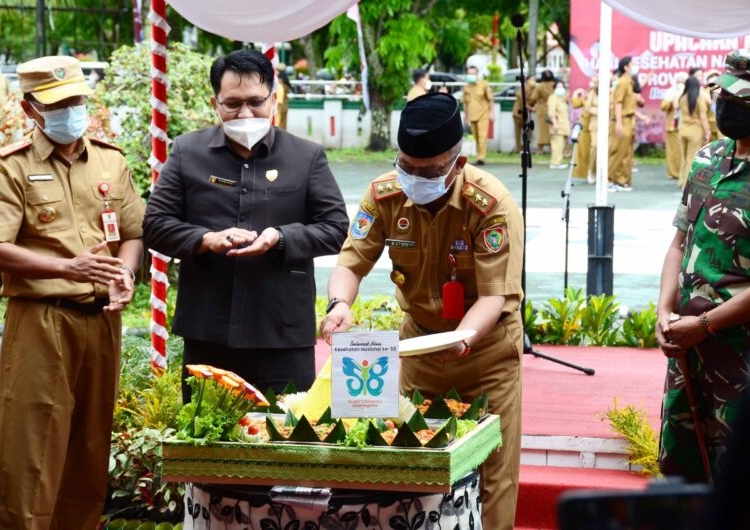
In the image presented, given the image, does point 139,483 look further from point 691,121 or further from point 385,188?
point 691,121

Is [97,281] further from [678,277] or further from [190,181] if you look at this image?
Result: [678,277]

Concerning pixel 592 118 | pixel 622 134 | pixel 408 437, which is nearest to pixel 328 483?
pixel 408 437

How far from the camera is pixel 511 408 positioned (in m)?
4.17

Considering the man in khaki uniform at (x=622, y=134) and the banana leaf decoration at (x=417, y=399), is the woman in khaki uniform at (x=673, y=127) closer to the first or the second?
the man in khaki uniform at (x=622, y=134)

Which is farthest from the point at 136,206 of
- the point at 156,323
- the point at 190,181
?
the point at 156,323

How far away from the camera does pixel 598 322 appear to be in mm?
8281

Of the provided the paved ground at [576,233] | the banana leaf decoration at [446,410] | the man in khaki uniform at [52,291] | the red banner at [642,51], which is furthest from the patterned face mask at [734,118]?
the red banner at [642,51]

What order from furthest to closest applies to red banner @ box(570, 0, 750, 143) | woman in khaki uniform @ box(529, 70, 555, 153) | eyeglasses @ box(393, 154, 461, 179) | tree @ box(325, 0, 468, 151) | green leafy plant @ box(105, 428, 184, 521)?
woman in khaki uniform @ box(529, 70, 555, 153)
tree @ box(325, 0, 468, 151)
red banner @ box(570, 0, 750, 143)
green leafy plant @ box(105, 428, 184, 521)
eyeglasses @ box(393, 154, 461, 179)

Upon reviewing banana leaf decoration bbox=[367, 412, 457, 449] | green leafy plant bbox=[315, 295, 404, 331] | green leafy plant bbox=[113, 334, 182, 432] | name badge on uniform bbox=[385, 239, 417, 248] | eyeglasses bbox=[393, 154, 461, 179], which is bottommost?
green leafy plant bbox=[315, 295, 404, 331]

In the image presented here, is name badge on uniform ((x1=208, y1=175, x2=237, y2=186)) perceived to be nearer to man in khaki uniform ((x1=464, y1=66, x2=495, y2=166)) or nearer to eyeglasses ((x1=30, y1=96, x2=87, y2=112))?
eyeglasses ((x1=30, y1=96, x2=87, y2=112))

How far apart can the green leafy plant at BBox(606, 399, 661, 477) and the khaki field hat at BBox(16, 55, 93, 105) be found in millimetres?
2627

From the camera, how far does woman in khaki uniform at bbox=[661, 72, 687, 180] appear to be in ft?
68.6

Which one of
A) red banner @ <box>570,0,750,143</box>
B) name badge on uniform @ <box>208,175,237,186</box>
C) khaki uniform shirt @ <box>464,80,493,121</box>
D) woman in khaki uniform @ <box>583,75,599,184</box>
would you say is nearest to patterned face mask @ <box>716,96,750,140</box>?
name badge on uniform @ <box>208,175,237,186</box>

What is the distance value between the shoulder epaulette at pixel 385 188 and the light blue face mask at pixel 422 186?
139mm
